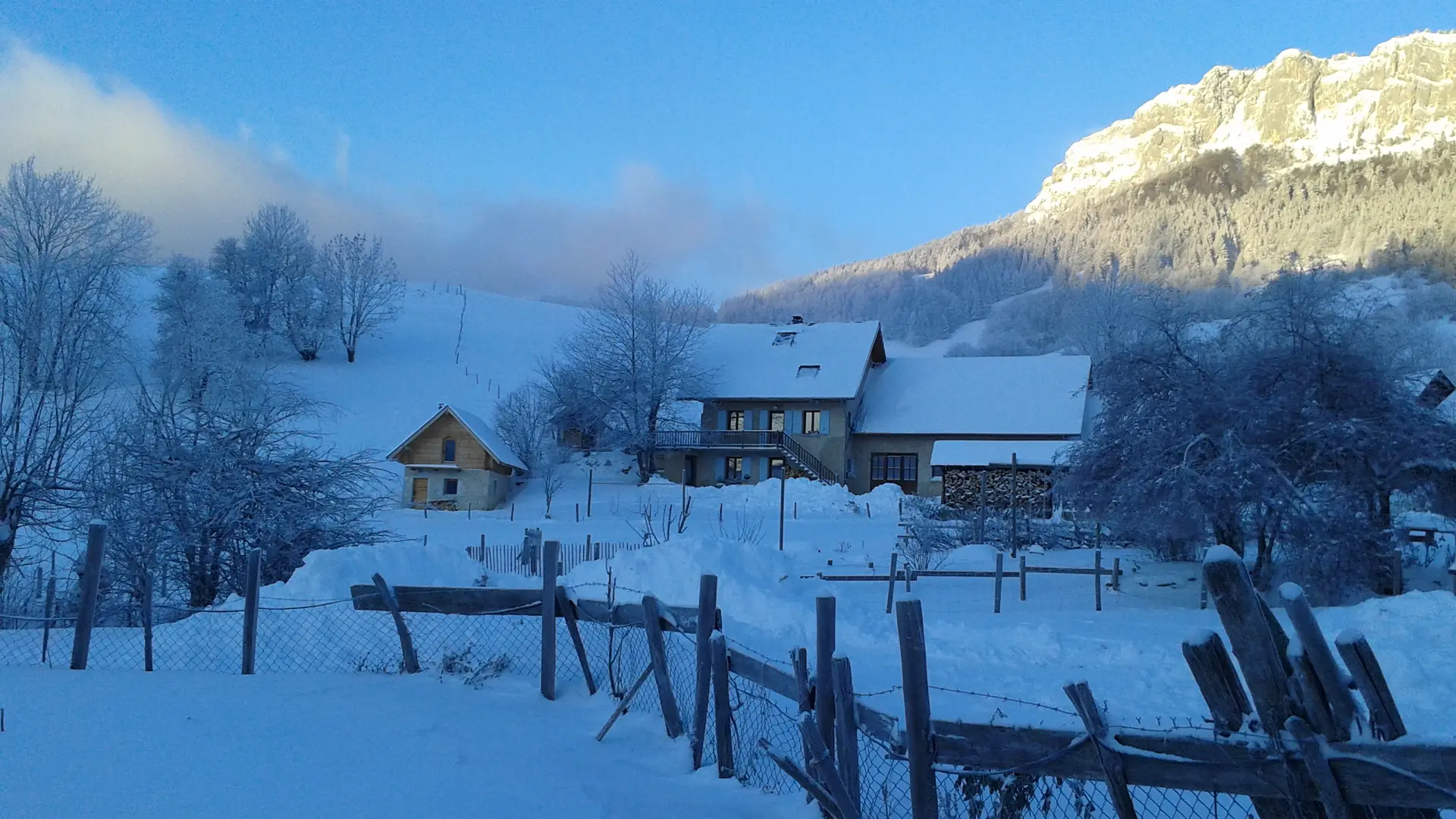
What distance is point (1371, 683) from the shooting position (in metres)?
3.20

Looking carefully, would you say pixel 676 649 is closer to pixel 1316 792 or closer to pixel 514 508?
pixel 1316 792

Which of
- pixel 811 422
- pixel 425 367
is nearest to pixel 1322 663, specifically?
pixel 811 422

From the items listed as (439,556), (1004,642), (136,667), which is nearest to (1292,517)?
(1004,642)

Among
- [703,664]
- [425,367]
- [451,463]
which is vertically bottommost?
[703,664]

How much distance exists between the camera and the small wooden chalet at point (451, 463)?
4303cm

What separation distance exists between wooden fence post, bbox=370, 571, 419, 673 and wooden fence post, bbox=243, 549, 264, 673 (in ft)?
3.78

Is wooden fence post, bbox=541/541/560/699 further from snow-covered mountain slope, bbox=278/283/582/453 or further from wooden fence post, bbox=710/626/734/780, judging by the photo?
snow-covered mountain slope, bbox=278/283/582/453

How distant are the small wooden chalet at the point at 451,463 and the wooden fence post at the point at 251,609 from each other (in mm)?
33570

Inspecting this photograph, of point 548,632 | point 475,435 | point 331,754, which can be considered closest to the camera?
point 331,754

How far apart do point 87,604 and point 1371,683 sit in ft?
35.4

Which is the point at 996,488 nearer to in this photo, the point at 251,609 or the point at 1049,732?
the point at 251,609

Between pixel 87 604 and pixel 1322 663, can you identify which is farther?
pixel 87 604

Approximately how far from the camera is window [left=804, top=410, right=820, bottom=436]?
5097cm

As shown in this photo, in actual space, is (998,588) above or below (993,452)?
below
